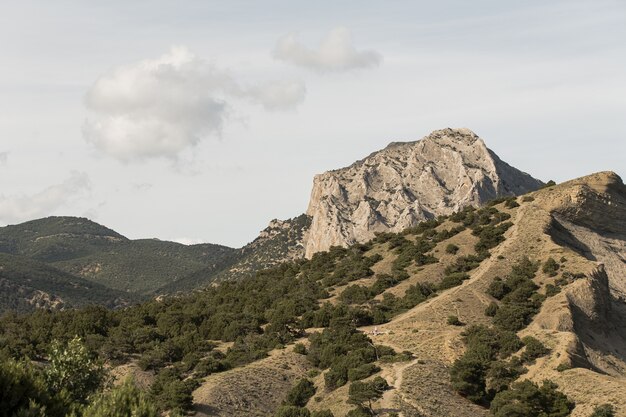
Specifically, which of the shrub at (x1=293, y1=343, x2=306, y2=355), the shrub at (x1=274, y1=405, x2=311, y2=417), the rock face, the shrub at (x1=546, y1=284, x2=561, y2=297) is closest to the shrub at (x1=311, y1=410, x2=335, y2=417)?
the shrub at (x1=274, y1=405, x2=311, y2=417)

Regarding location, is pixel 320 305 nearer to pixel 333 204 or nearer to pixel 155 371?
pixel 155 371

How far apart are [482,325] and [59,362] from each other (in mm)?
37844

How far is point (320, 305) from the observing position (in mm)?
79250

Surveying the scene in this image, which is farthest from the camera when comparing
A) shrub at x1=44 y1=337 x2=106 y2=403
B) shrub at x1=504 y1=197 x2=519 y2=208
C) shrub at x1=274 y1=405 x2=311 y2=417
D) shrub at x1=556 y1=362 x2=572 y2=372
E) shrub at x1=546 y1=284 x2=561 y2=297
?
shrub at x1=504 y1=197 x2=519 y2=208

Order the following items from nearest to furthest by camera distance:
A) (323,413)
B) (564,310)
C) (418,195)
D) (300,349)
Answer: (323,413) → (300,349) → (564,310) → (418,195)

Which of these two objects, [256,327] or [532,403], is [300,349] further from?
[532,403]

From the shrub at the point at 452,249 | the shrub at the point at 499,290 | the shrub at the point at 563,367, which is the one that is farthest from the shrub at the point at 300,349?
the shrub at the point at 452,249

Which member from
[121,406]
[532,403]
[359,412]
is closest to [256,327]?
[359,412]

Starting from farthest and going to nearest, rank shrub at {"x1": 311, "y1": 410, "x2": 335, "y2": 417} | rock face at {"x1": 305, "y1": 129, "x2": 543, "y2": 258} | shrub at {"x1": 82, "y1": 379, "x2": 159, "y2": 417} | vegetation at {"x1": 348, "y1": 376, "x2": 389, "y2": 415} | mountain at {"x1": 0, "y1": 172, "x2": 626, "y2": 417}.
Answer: rock face at {"x1": 305, "y1": 129, "x2": 543, "y2": 258} < mountain at {"x1": 0, "y1": 172, "x2": 626, "y2": 417} < vegetation at {"x1": 348, "y1": 376, "x2": 389, "y2": 415} < shrub at {"x1": 311, "y1": 410, "x2": 335, "y2": 417} < shrub at {"x1": 82, "y1": 379, "x2": 159, "y2": 417}

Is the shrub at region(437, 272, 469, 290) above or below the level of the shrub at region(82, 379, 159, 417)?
above

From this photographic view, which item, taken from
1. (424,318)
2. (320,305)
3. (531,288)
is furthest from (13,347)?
(531,288)

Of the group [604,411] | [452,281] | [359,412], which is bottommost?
[604,411]

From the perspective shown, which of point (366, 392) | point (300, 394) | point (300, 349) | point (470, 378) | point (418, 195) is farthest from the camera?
point (418, 195)

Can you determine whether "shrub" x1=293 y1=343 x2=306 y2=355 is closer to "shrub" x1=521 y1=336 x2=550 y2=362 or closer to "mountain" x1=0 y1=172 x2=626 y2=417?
"mountain" x1=0 y1=172 x2=626 y2=417
